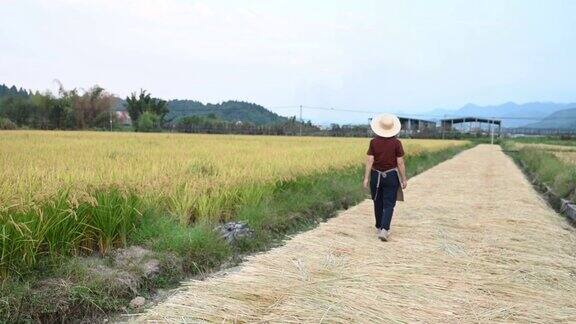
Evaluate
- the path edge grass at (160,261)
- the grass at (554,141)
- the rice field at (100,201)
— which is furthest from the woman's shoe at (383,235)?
the grass at (554,141)

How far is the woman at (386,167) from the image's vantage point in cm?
583

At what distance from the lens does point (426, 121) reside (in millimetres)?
80062

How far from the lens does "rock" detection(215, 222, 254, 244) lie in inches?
208

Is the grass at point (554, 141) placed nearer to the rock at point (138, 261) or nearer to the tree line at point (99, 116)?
the tree line at point (99, 116)

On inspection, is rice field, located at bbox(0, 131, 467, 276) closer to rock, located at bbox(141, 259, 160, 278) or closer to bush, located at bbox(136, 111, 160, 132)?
rock, located at bbox(141, 259, 160, 278)

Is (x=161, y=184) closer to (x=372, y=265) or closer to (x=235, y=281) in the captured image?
(x=235, y=281)

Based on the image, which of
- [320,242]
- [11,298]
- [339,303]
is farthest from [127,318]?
[320,242]

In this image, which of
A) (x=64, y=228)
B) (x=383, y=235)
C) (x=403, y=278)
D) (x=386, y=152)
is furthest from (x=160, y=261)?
(x=386, y=152)

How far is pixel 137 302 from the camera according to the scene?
3662 mm

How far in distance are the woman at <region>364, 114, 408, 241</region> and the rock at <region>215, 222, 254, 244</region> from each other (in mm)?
1501

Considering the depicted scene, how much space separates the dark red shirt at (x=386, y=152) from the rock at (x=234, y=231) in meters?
1.69

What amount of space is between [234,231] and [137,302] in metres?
1.83

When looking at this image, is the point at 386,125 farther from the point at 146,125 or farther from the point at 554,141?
the point at 554,141

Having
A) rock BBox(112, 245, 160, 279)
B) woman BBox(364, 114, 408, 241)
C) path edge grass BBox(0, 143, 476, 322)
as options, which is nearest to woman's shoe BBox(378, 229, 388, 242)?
woman BBox(364, 114, 408, 241)
